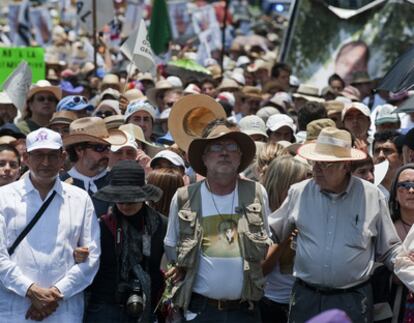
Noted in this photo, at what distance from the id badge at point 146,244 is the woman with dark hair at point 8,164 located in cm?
180

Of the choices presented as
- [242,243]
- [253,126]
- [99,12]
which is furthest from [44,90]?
[242,243]

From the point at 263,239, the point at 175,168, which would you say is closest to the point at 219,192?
the point at 263,239

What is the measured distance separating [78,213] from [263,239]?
1.13 metres

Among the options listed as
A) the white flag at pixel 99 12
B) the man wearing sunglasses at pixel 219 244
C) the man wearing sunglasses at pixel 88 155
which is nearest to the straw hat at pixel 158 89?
the white flag at pixel 99 12

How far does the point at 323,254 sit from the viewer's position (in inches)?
302

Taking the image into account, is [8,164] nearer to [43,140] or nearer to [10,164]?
[10,164]

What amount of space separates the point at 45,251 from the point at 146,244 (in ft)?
2.06

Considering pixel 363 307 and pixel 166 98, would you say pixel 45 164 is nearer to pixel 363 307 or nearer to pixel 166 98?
pixel 363 307

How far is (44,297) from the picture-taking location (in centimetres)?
759

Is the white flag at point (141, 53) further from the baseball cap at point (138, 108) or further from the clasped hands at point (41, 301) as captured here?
the clasped hands at point (41, 301)

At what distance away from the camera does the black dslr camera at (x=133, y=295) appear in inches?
303

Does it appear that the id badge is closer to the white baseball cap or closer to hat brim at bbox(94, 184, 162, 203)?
hat brim at bbox(94, 184, 162, 203)

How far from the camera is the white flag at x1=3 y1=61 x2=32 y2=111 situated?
13398 mm

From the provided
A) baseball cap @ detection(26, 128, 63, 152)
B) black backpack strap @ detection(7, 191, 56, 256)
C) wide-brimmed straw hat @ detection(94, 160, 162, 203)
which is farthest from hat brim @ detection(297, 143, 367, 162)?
black backpack strap @ detection(7, 191, 56, 256)
